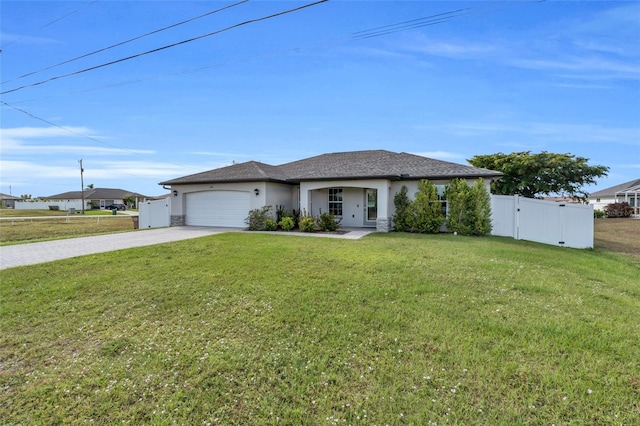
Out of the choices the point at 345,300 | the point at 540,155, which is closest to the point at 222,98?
the point at 345,300

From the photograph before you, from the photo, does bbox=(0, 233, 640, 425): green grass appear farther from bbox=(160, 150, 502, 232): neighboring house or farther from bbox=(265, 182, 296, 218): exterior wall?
A: bbox=(265, 182, 296, 218): exterior wall

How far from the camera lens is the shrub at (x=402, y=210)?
47.6ft

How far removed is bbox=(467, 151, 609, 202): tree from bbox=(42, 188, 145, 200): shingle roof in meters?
71.2

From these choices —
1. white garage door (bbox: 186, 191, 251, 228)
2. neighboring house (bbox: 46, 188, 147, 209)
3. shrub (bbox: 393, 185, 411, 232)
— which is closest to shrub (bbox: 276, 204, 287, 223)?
white garage door (bbox: 186, 191, 251, 228)

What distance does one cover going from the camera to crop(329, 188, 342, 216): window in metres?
17.0

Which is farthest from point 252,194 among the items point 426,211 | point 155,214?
point 426,211

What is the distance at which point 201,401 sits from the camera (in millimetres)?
2740

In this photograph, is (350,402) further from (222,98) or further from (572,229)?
(222,98)

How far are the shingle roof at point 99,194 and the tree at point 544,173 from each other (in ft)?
234

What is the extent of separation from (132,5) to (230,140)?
1520 centimetres

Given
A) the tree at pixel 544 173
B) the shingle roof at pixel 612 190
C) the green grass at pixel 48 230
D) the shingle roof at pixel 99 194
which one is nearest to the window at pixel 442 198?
the tree at pixel 544 173

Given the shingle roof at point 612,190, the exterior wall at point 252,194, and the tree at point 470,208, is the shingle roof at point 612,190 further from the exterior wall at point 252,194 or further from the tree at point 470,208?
the exterior wall at point 252,194

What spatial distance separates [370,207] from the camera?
16.5 metres

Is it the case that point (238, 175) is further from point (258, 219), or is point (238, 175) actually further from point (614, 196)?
point (614, 196)
